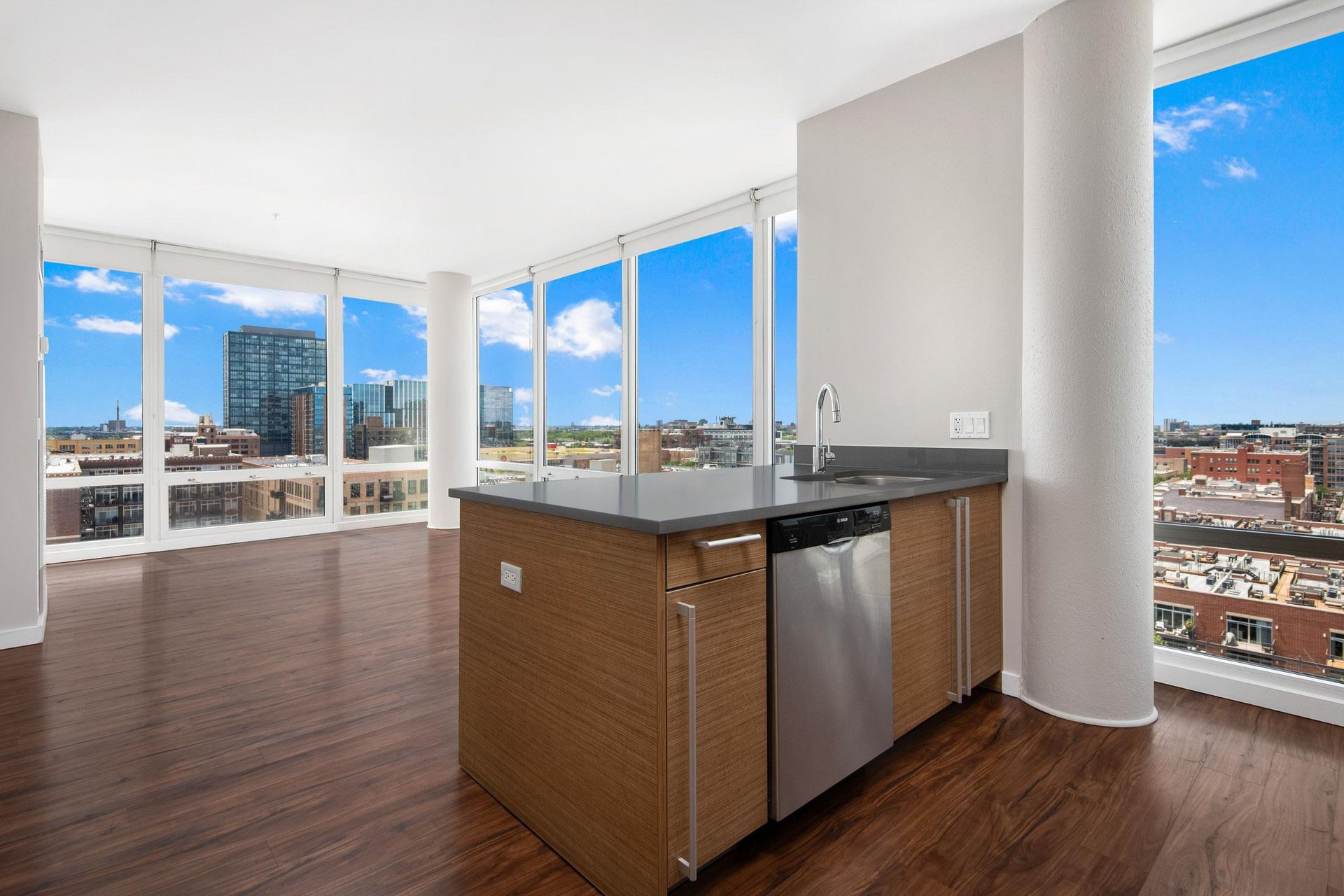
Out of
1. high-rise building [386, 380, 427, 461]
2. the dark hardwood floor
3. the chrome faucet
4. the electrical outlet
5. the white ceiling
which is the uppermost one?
the white ceiling

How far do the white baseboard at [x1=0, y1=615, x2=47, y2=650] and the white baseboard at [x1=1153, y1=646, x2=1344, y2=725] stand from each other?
5.25 m

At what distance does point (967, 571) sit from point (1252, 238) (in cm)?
180

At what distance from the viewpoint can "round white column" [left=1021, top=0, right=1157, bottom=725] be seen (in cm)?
237

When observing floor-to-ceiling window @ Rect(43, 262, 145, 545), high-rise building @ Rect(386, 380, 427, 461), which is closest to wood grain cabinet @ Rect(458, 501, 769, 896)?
floor-to-ceiling window @ Rect(43, 262, 145, 545)

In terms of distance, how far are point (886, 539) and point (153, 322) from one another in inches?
263

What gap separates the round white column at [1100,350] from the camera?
2365 millimetres

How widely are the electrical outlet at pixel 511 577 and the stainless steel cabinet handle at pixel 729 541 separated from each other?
581 millimetres

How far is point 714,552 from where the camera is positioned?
4.83 ft

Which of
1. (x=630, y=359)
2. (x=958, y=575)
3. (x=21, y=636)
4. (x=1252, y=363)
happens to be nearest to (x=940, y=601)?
(x=958, y=575)

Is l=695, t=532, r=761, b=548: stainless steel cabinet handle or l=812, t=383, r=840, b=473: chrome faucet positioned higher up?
l=812, t=383, r=840, b=473: chrome faucet

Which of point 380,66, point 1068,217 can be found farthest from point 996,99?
point 380,66

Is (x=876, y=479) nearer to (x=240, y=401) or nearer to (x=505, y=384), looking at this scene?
(x=505, y=384)

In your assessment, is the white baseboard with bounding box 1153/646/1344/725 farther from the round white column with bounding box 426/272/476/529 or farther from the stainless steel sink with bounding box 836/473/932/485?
the round white column with bounding box 426/272/476/529

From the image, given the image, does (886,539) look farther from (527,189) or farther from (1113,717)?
(527,189)
